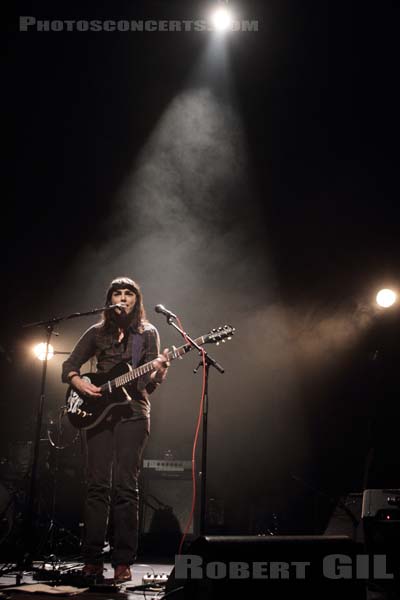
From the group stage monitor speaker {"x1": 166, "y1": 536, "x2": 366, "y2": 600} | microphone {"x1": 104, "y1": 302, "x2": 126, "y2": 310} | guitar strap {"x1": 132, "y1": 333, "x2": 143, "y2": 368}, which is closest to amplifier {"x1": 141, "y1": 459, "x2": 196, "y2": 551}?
guitar strap {"x1": 132, "y1": 333, "x2": 143, "y2": 368}

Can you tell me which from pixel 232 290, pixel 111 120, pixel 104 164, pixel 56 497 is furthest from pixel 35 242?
pixel 56 497

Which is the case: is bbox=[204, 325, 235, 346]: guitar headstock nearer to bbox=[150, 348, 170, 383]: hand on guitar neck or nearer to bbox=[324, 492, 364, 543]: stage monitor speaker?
bbox=[150, 348, 170, 383]: hand on guitar neck

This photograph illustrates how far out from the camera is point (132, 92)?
22.7ft

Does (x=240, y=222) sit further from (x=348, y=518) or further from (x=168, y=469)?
(x=348, y=518)

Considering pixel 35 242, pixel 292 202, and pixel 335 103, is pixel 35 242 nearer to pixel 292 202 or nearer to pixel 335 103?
pixel 292 202

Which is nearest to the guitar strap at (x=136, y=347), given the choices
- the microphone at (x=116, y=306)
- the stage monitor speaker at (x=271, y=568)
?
the microphone at (x=116, y=306)

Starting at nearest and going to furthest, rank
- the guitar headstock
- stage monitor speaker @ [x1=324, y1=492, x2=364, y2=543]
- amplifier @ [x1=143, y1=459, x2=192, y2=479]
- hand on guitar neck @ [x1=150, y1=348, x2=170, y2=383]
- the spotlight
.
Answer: hand on guitar neck @ [x1=150, y1=348, x2=170, y2=383] < the guitar headstock < stage monitor speaker @ [x1=324, y1=492, x2=364, y2=543] < amplifier @ [x1=143, y1=459, x2=192, y2=479] < the spotlight

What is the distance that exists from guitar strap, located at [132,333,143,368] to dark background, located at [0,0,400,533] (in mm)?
3026

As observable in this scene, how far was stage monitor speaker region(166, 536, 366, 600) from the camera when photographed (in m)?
1.93

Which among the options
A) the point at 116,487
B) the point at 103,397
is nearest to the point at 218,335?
the point at 103,397

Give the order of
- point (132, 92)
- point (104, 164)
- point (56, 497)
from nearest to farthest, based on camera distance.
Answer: point (56, 497) < point (132, 92) < point (104, 164)

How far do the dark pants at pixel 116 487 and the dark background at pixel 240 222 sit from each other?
303cm

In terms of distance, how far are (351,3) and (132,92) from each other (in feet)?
9.16

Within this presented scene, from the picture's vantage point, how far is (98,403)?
12.1 feet
